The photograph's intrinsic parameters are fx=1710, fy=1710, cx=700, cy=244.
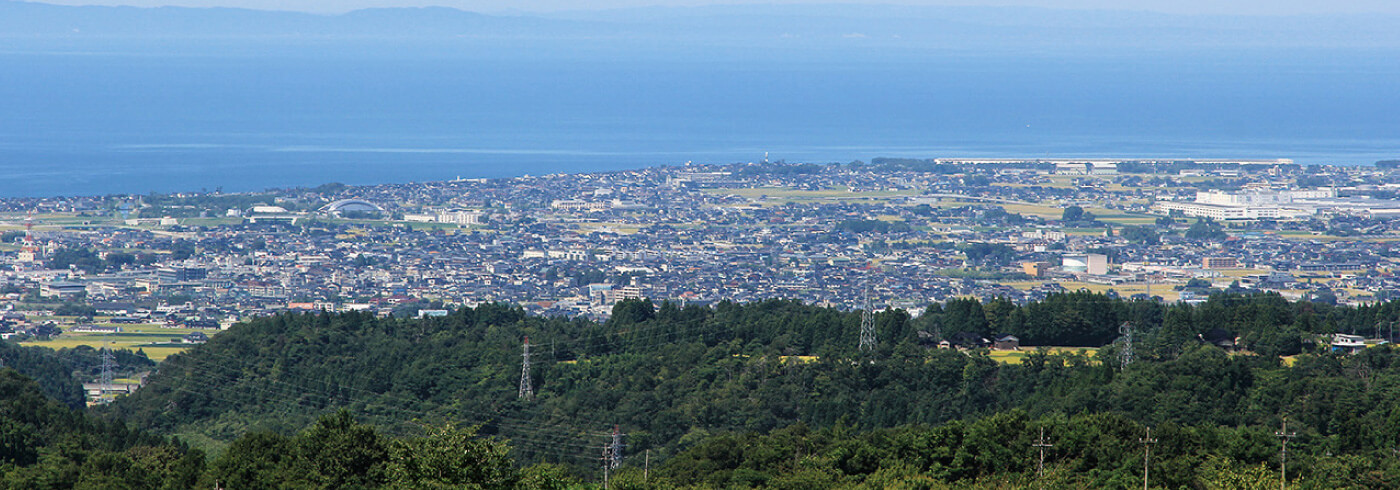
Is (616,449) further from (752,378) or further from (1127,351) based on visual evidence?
(1127,351)

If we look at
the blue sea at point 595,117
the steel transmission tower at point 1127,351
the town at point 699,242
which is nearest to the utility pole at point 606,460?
the steel transmission tower at point 1127,351

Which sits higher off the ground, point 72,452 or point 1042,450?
point 1042,450

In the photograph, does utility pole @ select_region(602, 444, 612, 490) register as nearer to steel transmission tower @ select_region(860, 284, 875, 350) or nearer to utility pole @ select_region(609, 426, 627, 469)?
utility pole @ select_region(609, 426, 627, 469)

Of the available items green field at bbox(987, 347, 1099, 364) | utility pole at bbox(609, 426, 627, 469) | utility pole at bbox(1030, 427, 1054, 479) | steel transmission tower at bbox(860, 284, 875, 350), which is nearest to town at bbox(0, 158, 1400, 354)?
green field at bbox(987, 347, 1099, 364)

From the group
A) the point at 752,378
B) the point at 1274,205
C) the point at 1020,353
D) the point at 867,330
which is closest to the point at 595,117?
the point at 1274,205

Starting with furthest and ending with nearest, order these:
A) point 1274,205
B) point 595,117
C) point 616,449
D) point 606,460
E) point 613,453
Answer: point 595,117, point 1274,205, point 616,449, point 613,453, point 606,460

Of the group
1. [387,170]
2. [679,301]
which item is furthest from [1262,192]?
[387,170]

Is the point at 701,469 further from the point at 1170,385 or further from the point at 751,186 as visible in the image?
the point at 751,186
